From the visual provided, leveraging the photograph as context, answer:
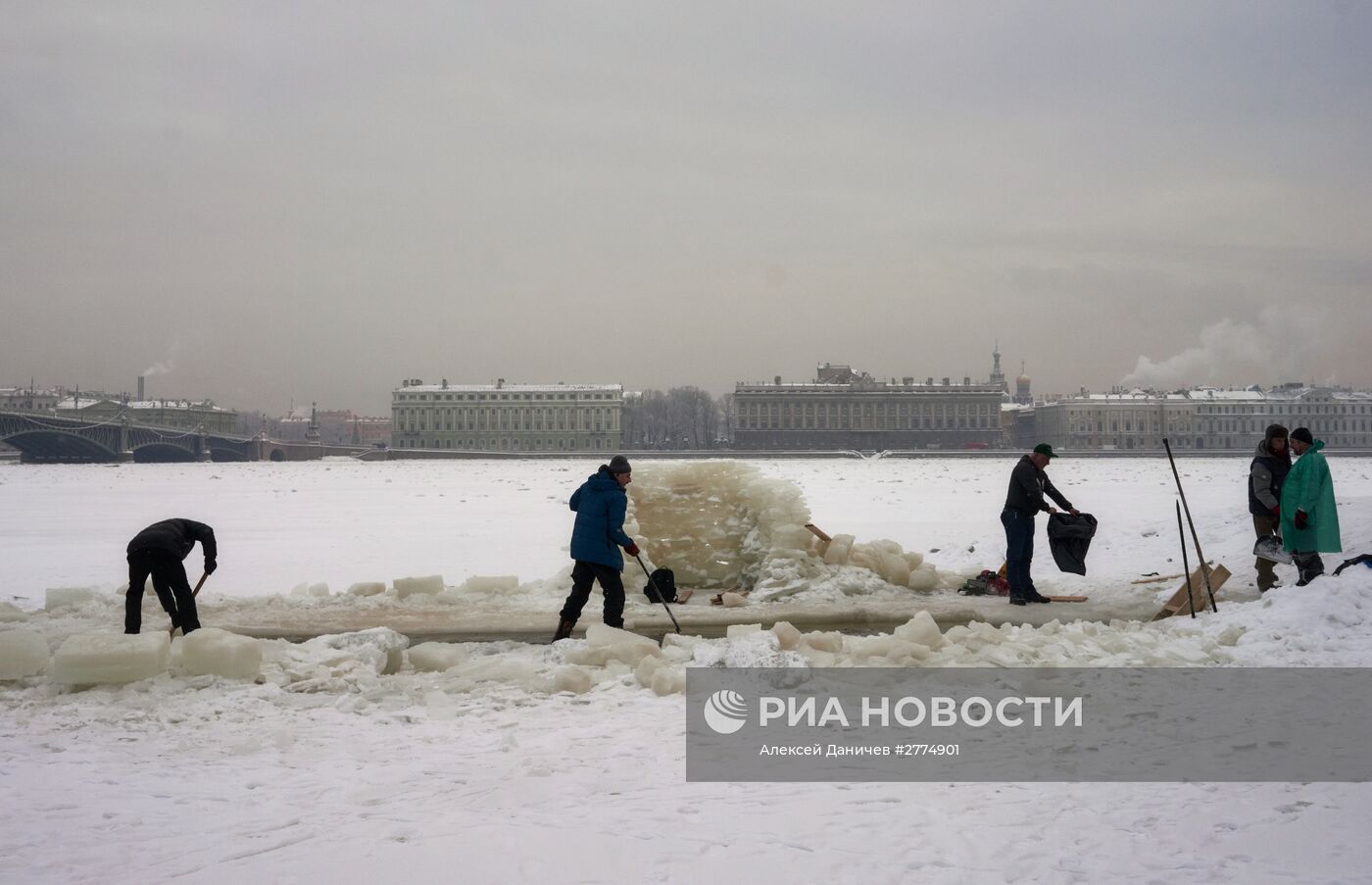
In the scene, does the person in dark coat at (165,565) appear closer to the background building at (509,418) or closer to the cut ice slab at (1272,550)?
the cut ice slab at (1272,550)

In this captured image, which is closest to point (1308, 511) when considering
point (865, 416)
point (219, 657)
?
point (219, 657)

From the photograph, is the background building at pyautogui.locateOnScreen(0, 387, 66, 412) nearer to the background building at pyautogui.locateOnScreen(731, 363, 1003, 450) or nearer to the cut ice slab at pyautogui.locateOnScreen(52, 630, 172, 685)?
the background building at pyautogui.locateOnScreen(731, 363, 1003, 450)

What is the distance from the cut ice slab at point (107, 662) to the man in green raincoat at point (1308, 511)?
27.9 feet

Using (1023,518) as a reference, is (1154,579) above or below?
below

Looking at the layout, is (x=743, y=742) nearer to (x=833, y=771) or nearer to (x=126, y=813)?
(x=833, y=771)

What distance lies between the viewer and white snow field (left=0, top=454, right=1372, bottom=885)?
4141 millimetres

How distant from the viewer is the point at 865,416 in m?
135

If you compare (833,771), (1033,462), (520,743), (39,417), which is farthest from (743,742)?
(39,417)

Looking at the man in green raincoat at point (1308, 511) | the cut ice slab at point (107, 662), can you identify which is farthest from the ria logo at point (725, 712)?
the man in green raincoat at point (1308, 511)

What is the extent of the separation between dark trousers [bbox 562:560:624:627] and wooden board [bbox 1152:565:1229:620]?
4.43 m

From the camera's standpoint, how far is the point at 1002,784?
4961 millimetres

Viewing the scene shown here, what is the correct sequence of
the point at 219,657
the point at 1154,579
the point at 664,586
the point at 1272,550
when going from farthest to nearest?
the point at 1154,579 < the point at 664,586 < the point at 1272,550 < the point at 219,657

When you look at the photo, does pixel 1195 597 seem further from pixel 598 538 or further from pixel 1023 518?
pixel 598 538

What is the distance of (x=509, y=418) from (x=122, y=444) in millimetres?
49375
